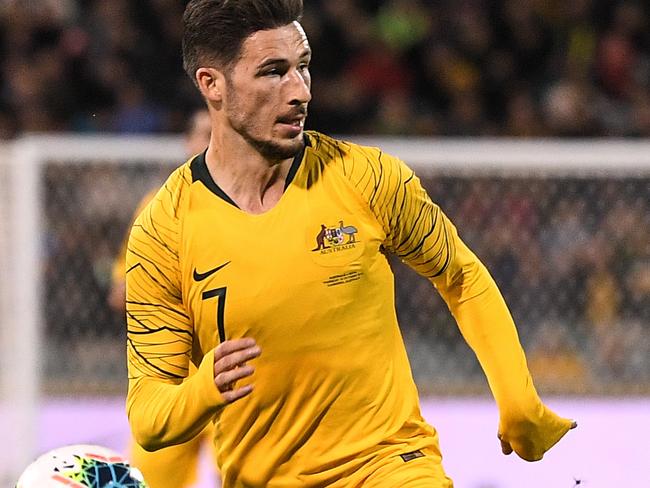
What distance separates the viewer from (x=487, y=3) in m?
10.3

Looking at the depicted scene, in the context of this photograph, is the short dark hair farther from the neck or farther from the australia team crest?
the australia team crest

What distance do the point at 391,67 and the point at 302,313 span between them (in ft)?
23.7

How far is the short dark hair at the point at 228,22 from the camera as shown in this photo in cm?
308

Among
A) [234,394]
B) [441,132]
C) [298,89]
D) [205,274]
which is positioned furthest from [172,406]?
[441,132]

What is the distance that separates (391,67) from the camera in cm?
1019

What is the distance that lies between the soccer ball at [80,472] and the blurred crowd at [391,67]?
21.7 ft

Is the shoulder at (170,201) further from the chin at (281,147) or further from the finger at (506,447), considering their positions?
the finger at (506,447)

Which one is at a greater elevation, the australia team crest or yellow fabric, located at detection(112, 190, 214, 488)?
the australia team crest

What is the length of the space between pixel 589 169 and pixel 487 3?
11.3ft

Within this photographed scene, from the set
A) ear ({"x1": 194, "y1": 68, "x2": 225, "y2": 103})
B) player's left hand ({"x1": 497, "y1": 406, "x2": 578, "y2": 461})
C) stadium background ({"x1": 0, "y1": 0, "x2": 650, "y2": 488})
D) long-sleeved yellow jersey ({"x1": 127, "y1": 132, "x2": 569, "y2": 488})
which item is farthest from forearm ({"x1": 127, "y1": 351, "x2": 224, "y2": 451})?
stadium background ({"x1": 0, "y1": 0, "x2": 650, "y2": 488})

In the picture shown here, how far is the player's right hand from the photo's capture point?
2846 millimetres

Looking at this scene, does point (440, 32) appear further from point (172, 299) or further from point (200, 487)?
point (172, 299)

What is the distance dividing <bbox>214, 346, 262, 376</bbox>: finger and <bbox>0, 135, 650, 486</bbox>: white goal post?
4406 mm

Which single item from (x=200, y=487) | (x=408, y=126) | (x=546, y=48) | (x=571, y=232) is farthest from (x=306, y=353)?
(x=546, y=48)
